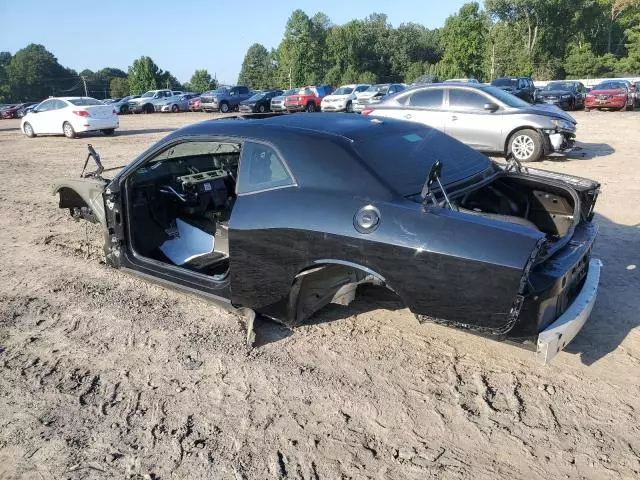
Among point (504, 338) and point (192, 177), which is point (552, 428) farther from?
point (192, 177)

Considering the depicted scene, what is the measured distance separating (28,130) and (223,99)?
1421 cm

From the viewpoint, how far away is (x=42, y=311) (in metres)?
4.05

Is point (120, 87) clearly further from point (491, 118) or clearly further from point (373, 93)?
point (491, 118)

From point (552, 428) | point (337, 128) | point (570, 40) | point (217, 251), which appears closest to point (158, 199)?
point (217, 251)

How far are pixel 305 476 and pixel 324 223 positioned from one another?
134cm

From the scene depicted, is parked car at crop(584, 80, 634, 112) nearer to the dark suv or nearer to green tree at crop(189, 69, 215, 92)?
the dark suv

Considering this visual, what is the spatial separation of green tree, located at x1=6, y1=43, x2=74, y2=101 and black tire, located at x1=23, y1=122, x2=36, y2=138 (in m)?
70.8

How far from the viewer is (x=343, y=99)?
25.0 m

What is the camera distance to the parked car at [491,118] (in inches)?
387

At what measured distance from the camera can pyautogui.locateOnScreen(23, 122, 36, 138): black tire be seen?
1954 centimetres

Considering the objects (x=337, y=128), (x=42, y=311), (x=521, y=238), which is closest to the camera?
(x=521, y=238)

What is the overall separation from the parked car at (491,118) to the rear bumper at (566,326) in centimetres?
725

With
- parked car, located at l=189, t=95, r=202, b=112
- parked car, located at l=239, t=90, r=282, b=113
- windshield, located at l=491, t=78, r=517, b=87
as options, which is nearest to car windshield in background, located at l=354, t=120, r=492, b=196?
windshield, located at l=491, t=78, r=517, b=87

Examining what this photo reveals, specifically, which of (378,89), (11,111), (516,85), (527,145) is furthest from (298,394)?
(11,111)
